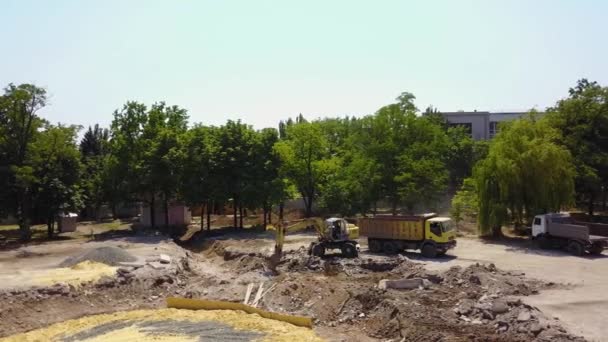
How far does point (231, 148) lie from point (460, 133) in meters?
36.2

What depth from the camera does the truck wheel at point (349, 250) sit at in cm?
3306

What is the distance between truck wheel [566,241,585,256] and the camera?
112 feet

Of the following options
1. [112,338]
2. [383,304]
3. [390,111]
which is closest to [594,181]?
[390,111]

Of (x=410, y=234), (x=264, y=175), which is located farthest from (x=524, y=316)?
(x=264, y=175)

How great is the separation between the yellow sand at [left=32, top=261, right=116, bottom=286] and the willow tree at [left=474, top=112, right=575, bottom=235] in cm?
2547

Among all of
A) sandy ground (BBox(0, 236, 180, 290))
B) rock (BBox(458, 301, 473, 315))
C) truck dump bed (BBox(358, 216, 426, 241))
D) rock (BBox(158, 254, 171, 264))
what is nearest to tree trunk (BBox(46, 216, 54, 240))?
sandy ground (BBox(0, 236, 180, 290))

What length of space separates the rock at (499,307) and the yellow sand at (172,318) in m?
6.27

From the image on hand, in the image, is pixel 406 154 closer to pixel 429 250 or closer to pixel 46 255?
pixel 429 250

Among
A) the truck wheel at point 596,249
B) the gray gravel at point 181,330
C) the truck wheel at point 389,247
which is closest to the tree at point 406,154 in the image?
the truck wheel at point 389,247

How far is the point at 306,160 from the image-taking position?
50250 millimetres

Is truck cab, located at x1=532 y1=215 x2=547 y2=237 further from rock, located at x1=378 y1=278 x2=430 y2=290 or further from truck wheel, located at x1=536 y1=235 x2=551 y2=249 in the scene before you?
rock, located at x1=378 y1=278 x2=430 y2=290

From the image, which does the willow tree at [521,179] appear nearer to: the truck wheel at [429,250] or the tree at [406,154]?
the tree at [406,154]

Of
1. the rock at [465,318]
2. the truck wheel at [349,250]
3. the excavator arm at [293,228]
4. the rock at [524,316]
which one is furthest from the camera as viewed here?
the truck wheel at [349,250]

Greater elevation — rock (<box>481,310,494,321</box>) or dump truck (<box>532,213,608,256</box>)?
dump truck (<box>532,213,608,256</box>)
